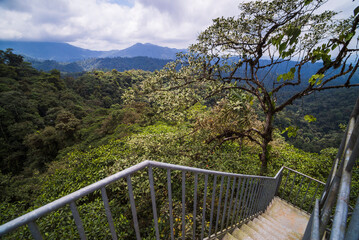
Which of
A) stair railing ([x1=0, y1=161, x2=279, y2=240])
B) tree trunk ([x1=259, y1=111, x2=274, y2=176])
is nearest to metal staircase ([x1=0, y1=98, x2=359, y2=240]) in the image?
stair railing ([x1=0, y1=161, x2=279, y2=240])

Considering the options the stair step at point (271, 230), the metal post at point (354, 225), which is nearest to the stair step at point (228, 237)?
the stair step at point (271, 230)

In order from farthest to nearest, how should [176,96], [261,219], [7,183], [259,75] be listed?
[7,183] < [259,75] < [176,96] < [261,219]

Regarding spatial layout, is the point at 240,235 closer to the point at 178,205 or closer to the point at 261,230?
the point at 261,230

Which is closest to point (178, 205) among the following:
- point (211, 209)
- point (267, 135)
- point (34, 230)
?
point (211, 209)

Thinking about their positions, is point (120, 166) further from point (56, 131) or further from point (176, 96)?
point (56, 131)

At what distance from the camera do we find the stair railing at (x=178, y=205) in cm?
74

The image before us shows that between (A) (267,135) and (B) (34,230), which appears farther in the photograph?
(A) (267,135)

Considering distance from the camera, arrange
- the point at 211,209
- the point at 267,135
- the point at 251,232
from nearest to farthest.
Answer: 1. the point at 211,209
2. the point at 251,232
3. the point at 267,135

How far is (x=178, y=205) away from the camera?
3.19m

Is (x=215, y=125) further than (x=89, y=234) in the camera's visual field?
Yes

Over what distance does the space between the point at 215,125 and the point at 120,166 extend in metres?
3.78

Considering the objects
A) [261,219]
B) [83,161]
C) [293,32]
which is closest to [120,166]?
[83,161]

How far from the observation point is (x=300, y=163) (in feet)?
28.8

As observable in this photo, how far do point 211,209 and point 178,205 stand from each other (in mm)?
1533
